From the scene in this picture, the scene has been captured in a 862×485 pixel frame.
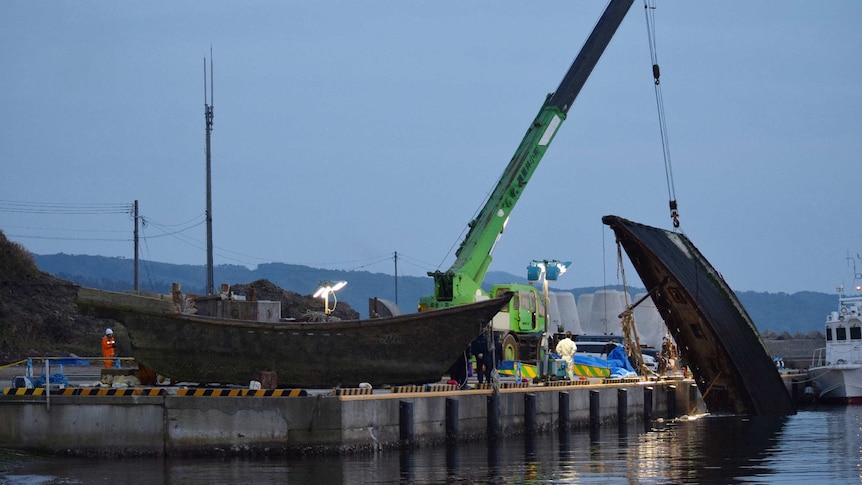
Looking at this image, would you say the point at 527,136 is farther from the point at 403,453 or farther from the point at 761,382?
the point at 403,453

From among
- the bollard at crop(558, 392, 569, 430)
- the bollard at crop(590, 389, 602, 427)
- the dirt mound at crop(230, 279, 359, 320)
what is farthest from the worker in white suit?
the dirt mound at crop(230, 279, 359, 320)

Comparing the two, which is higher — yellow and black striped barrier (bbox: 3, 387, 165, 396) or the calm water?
yellow and black striped barrier (bbox: 3, 387, 165, 396)

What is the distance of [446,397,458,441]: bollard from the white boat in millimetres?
25797

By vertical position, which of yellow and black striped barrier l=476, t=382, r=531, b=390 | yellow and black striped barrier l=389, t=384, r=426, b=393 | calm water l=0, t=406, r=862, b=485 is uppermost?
yellow and black striped barrier l=389, t=384, r=426, b=393

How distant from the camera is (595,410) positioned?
105 feet

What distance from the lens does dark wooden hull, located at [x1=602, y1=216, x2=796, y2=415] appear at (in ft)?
109

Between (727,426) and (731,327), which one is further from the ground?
(731,327)

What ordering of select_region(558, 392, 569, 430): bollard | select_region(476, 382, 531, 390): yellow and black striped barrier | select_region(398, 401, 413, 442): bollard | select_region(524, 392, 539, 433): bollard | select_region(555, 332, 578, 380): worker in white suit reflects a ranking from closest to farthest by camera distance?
select_region(398, 401, 413, 442): bollard, select_region(476, 382, 531, 390): yellow and black striped barrier, select_region(524, 392, 539, 433): bollard, select_region(558, 392, 569, 430): bollard, select_region(555, 332, 578, 380): worker in white suit

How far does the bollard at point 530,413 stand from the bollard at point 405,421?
16.1 ft


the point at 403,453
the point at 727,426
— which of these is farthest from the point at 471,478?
the point at 727,426

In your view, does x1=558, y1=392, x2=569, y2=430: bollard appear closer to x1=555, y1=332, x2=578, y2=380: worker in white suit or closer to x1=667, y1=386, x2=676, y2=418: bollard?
x1=555, y1=332, x2=578, y2=380: worker in white suit

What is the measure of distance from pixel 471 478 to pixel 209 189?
20912 mm

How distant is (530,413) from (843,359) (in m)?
23.7

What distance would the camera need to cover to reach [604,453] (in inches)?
984
